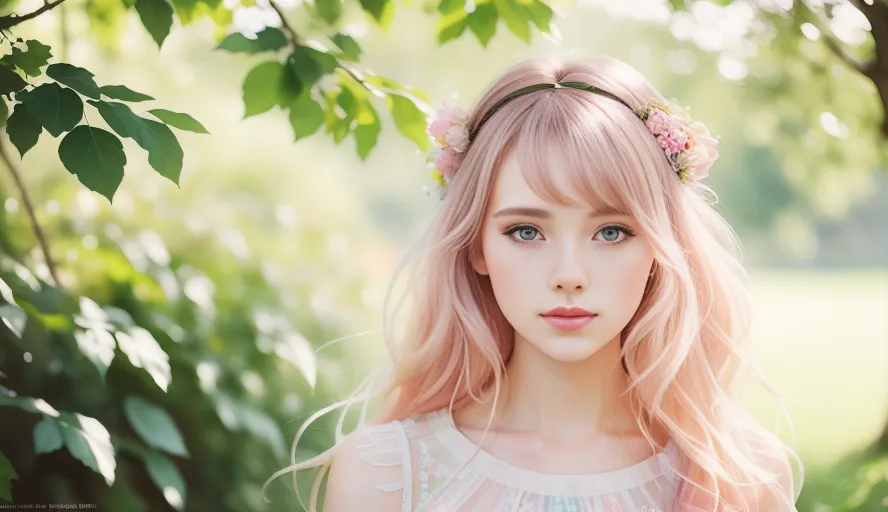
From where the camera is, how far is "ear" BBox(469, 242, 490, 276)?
2.12 meters

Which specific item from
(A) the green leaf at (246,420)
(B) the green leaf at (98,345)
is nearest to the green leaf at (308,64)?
(B) the green leaf at (98,345)

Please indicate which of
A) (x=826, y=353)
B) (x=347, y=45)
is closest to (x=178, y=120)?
(x=347, y=45)

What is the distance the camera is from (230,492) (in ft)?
12.4

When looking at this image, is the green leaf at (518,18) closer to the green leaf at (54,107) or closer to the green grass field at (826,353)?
the green grass field at (826,353)

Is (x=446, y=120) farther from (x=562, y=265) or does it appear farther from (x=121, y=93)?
(x=121, y=93)

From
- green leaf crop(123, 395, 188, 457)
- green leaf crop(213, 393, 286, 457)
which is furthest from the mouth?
green leaf crop(213, 393, 286, 457)

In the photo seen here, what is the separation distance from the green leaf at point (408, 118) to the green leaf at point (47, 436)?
1.11 m

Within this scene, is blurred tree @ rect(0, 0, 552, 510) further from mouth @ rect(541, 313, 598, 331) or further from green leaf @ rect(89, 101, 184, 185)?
mouth @ rect(541, 313, 598, 331)

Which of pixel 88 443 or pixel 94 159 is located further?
pixel 88 443

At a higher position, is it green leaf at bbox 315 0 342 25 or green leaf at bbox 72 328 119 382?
green leaf at bbox 315 0 342 25

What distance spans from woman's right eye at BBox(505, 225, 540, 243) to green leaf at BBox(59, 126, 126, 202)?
30.5 inches

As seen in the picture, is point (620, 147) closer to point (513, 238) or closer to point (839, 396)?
point (513, 238)

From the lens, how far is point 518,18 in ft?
8.14

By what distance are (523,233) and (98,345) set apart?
3.43 ft
